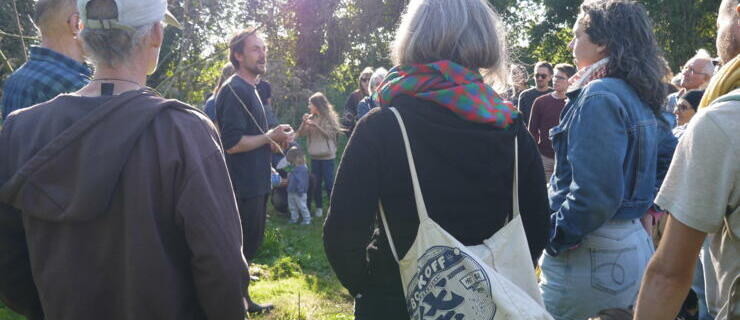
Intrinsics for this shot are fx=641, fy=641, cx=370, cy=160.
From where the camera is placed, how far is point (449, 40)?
2186 mm

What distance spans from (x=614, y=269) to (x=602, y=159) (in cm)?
47

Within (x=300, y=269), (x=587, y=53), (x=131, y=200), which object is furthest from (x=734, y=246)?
(x=300, y=269)

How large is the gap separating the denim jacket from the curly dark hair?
0.05 m

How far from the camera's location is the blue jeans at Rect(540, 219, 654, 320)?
8.57 feet

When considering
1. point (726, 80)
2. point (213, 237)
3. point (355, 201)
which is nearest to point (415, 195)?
point (355, 201)

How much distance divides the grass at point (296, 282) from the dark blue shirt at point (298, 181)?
102cm

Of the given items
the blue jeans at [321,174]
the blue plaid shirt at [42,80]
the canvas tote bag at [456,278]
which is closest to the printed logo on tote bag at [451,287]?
the canvas tote bag at [456,278]

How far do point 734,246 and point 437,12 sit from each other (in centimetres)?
115

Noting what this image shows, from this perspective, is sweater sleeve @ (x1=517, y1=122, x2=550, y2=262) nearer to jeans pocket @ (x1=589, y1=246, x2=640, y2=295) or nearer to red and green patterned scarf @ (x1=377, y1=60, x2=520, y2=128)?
red and green patterned scarf @ (x1=377, y1=60, x2=520, y2=128)

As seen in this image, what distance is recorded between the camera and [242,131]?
15.5 ft

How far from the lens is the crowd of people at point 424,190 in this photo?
176 centimetres

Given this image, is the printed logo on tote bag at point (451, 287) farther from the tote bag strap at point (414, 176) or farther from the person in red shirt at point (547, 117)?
the person in red shirt at point (547, 117)

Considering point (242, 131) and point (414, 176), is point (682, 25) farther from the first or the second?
point (414, 176)

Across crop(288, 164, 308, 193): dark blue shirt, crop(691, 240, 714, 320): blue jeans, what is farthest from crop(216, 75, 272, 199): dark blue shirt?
crop(288, 164, 308, 193): dark blue shirt
